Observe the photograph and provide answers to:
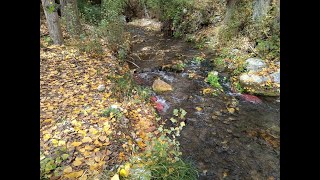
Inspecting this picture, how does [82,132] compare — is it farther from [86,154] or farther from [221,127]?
[221,127]

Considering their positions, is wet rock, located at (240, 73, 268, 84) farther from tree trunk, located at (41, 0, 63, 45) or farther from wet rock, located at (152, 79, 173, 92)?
tree trunk, located at (41, 0, 63, 45)

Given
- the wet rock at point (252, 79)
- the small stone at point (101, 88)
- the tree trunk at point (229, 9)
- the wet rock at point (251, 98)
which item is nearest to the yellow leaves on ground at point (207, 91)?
the wet rock at point (251, 98)

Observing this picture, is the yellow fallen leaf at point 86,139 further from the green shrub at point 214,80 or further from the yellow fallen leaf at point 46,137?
the green shrub at point 214,80

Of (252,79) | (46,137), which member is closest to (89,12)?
(252,79)

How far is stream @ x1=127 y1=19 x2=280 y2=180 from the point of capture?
3797 millimetres

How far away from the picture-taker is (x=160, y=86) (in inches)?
259

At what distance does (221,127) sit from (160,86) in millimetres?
2323

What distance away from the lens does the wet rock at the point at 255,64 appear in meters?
7.48

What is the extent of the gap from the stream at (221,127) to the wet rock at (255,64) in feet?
2.99
